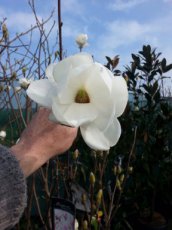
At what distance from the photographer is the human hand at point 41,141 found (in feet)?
2.69

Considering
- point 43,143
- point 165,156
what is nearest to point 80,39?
point 43,143

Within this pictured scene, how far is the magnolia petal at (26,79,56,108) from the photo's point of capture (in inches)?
30.4

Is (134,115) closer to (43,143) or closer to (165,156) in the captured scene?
(165,156)

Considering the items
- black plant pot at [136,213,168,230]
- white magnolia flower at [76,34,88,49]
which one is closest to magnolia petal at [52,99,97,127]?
white magnolia flower at [76,34,88,49]

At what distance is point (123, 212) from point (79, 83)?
253 centimetres

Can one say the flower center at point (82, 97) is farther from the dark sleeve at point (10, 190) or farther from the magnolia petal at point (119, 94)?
the dark sleeve at point (10, 190)

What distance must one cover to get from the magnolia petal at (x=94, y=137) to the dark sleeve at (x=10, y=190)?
17cm

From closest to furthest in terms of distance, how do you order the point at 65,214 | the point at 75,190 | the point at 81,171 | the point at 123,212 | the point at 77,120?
1. the point at 77,120
2. the point at 65,214
3. the point at 75,190
4. the point at 81,171
5. the point at 123,212

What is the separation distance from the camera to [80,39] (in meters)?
2.03

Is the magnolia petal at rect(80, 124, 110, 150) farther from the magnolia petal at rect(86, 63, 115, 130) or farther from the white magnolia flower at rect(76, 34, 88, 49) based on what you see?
the white magnolia flower at rect(76, 34, 88, 49)

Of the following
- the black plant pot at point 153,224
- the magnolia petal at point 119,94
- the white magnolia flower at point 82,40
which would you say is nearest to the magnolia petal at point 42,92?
the magnolia petal at point 119,94

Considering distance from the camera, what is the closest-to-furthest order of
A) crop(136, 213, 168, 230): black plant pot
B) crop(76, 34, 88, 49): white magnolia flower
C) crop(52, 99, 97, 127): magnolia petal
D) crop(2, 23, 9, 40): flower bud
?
crop(52, 99, 97, 127): magnolia petal
crop(76, 34, 88, 49): white magnolia flower
crop(2, 23, 9, 40): flower bud
crop(136, 213, 168, 230): black plant pot

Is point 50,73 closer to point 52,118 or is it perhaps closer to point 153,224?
point 52,118

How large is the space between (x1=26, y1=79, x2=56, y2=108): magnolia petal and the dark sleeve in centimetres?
14
